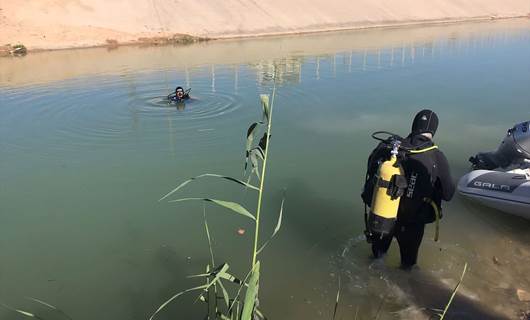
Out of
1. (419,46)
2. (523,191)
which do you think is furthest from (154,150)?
(419,46)

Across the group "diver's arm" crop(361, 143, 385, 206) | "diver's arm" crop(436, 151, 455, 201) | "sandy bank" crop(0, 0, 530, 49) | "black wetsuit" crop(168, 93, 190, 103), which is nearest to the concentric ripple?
"black wetsuit" crop(168, 93, 190, 103)

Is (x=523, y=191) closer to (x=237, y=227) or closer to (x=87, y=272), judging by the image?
(x=237, y=227)

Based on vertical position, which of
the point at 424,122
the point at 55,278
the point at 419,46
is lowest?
the point at 55,278

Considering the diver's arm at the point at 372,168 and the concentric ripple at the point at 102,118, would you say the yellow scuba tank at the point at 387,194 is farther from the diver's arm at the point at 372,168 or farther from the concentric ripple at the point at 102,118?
the concentric ripple at the point at 102,118

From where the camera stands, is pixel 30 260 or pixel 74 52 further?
pixel 74 52

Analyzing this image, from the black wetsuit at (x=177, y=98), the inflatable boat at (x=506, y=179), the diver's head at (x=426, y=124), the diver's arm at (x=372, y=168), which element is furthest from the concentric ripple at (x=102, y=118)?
the diver's head at (x=426, y=124)

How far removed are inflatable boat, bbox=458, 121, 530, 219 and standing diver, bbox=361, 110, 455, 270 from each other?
7.88 ft

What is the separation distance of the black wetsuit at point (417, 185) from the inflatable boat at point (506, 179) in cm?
236

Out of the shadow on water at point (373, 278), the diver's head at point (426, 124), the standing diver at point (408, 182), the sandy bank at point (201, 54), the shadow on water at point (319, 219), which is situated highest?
the sandy bank at point (201, 54)

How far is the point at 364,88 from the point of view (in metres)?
14.7

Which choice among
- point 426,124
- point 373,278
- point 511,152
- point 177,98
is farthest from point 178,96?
point 426,124

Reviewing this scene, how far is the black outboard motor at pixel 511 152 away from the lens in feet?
21.8

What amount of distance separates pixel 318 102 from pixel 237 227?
7.60 m

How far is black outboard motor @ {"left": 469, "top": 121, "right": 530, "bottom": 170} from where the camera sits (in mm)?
6645
